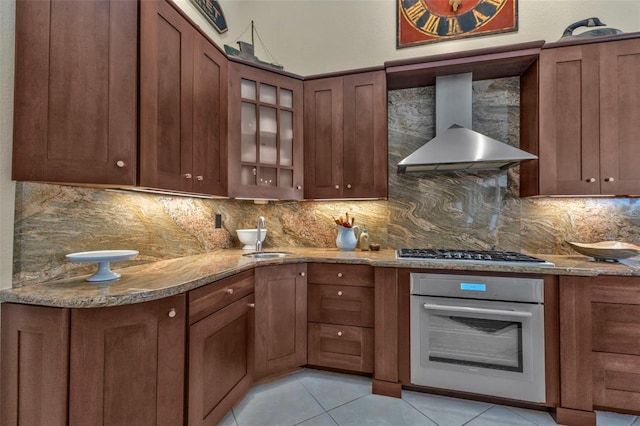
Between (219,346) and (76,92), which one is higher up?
(76,92)

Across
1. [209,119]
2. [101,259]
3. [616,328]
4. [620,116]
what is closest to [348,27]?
[209,119]

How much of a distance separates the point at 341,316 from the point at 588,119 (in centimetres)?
224

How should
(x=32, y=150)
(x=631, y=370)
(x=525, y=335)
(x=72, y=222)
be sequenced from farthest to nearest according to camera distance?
(x=525, y=335), (x=631, y=370), (x=72, y=222), (x=32, y=150)

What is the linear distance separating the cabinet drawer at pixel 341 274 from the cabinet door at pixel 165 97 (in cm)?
108

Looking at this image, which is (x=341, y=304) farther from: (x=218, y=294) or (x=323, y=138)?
(x=323, y=138)

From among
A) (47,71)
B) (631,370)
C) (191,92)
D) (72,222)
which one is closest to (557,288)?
(631,370)

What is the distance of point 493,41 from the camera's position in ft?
8.29

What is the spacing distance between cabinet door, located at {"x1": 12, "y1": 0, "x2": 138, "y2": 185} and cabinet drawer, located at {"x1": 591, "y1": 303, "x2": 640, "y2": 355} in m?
2.72

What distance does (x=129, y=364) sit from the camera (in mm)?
1180

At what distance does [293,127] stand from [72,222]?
1.69 m

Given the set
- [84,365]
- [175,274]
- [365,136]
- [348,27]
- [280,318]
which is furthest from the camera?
[348,27]

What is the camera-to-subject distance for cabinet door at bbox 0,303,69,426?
3.55 feet

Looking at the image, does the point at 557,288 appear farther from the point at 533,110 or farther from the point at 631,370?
the point at 533,110

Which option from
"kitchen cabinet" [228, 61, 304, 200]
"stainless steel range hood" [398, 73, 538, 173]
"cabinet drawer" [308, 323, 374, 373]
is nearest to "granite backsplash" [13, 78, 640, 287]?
"stainless steel range hood" [398, 73, 538, 173]
